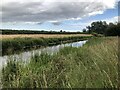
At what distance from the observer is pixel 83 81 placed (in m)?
4.82

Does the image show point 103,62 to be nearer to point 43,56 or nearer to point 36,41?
point 43,56

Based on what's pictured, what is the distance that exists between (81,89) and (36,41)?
32.2 meters

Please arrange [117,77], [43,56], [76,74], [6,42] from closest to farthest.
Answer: [117,77], [76,74], [43,56], [6,42]

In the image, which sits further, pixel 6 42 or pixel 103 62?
pixel 6 42

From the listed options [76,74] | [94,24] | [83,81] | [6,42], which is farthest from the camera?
[94,24]

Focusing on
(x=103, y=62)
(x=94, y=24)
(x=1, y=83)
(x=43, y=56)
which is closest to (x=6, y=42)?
(x=43, y=56)

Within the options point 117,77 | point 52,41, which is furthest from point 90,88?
point 52,41

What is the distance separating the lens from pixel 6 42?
27156mm

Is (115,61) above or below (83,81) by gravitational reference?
above

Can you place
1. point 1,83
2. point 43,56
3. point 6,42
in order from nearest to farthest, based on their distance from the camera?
point 1,83 < point 43,56 < point 6,42

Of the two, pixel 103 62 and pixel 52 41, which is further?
pixel 52 41

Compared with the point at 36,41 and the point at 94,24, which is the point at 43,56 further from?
the point at 94,24

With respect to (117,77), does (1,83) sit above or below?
below

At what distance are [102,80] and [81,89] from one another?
0.38m
